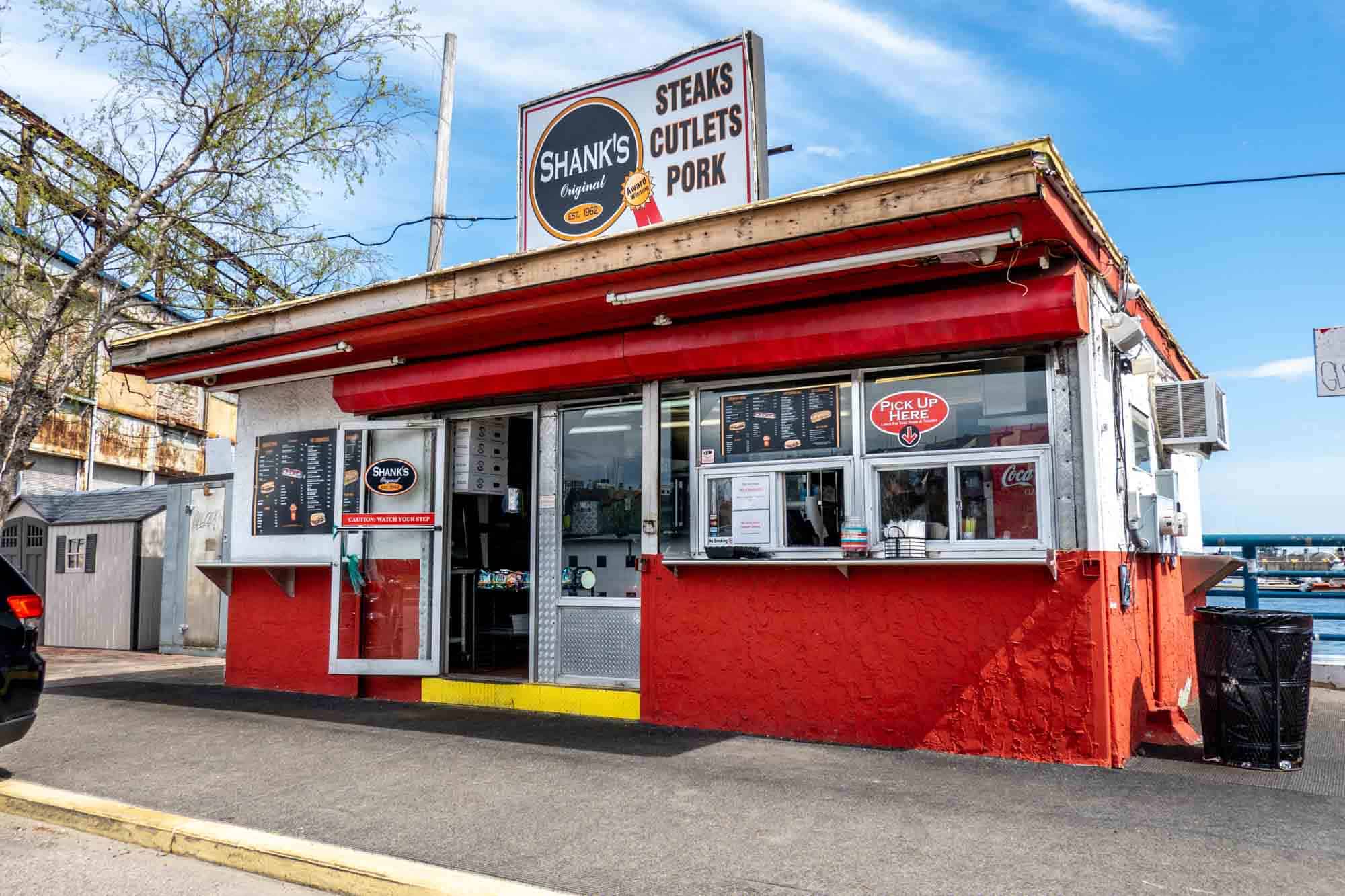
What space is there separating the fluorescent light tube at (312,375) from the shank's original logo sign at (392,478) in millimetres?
918

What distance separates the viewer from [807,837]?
445 cm

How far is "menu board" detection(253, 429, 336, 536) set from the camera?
929cm

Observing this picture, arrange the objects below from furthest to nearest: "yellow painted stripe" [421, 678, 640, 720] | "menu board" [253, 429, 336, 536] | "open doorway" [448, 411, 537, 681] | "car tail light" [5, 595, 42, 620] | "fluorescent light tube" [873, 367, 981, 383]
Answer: "menu board" [253, 429, 336, 536] → "open doorway" [448, 411, 537, 681] → "yellow painted stripe" [421, 678, 640, 720] → "fluorescent light tube" [873, 367, 981, 383] → "car tail light" [5, 595, 42, 620]

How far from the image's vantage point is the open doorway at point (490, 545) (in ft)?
29.1

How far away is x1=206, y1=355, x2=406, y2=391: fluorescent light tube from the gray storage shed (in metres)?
6.11

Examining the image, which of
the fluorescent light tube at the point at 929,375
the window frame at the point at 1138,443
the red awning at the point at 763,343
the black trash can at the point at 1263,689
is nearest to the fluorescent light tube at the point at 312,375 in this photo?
the red awning at the point at 763,343

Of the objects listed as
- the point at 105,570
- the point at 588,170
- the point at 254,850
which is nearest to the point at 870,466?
the point at 254,850

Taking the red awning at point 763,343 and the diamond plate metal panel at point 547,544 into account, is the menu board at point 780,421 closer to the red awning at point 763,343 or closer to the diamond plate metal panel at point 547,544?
the red awning at point 763,343

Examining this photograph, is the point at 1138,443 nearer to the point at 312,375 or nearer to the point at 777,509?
the point at 777,509

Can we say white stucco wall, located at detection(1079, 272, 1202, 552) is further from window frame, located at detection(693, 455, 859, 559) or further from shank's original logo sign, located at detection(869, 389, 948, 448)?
window frame, located at detection(693, 455, 859, 559)

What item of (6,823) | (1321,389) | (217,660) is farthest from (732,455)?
(217,660)

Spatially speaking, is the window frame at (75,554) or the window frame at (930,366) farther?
the window frame at (75,554)

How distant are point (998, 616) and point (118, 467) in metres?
22.8

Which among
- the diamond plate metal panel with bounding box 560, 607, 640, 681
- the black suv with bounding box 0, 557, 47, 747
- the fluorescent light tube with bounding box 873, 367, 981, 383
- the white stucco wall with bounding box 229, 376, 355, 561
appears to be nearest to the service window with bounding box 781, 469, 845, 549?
the fluorescent light tube with bounding box 873, 367, 981, 383
